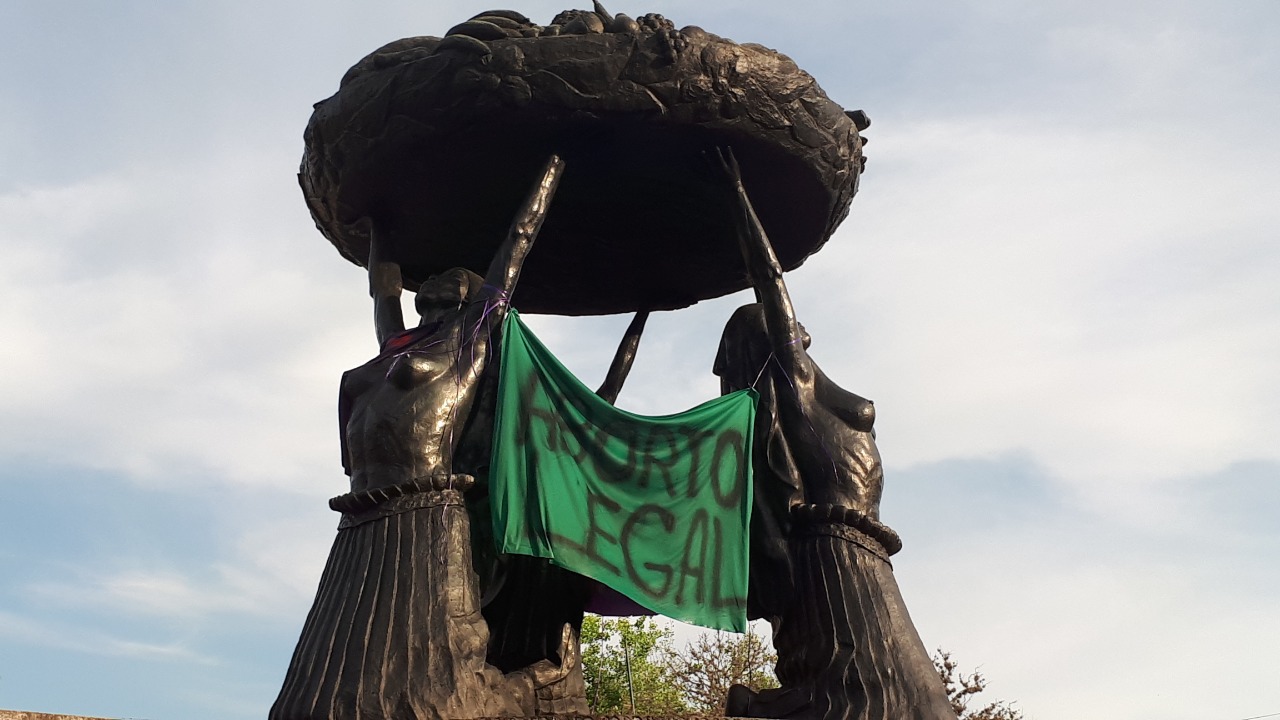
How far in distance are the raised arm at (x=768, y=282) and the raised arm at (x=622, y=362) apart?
4.95ft

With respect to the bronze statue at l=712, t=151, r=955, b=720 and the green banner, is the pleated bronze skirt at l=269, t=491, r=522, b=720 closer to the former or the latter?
the green banner

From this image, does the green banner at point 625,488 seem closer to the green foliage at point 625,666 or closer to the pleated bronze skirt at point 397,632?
the pleated bronze skirt at point 397,632

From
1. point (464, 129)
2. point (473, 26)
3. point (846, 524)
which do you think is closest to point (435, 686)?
point (846, 524)

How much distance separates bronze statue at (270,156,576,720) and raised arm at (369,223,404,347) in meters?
0.39

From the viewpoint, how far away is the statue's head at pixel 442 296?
7621 mm

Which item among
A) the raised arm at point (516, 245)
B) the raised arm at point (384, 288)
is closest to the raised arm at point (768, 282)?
the raised arm at point (516, 245)

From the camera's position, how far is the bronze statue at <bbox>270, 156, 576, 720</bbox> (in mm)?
6047

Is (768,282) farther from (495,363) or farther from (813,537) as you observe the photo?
(495,363)

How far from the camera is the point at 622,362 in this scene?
9023mm

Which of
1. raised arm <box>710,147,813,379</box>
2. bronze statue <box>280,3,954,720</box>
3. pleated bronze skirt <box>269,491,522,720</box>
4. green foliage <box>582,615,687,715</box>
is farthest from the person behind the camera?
green foliage <box>582,615,687,715</box>

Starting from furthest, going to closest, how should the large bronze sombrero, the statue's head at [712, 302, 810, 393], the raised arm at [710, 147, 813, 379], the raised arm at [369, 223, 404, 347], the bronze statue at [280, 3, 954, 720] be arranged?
1. the raised arm at [369, 223, 404, 347]
2. the statue's head at [712, 302, 810, 393]
3. the raised arm at [710, 147, 813, 379]
4. the large bronze sombrero
5. the bronze statue at [280, 3, 954, 720]

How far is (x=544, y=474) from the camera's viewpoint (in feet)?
22.5

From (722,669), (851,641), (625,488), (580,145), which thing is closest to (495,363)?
(625,488)

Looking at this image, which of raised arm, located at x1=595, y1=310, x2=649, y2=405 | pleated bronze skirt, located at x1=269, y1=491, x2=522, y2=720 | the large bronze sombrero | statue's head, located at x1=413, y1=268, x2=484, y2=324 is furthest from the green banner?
raised arm, located at x1=595, y1=310, x2=649, y2=405
